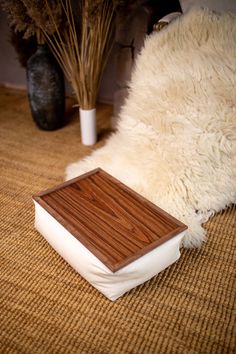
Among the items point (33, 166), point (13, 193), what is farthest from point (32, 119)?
point (13, 193)

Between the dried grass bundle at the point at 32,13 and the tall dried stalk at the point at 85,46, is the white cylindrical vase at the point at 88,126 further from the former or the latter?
the dried grass bundle at the point at 32,13

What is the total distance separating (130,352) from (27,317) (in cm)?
27

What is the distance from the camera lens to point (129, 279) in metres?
0.89

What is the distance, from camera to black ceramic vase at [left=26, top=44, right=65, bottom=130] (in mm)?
1571

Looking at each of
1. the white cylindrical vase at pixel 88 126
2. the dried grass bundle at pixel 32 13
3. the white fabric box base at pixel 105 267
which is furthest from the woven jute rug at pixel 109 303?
the dried grass bundle at pixel 32 13

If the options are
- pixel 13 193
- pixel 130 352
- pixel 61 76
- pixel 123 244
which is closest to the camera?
pixel 130 352

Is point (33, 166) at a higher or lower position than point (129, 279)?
lower

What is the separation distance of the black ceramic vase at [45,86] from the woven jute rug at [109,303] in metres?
0.58

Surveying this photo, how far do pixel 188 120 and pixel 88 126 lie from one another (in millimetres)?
586

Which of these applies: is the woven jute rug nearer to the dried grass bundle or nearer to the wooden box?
the wooden box

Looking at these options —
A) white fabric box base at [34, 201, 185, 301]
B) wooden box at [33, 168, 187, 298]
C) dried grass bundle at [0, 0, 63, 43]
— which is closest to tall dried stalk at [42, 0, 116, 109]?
dried grass bundle at [0, 0, 63, 43]

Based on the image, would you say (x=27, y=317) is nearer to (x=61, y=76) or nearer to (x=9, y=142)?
(x=9, y=142)

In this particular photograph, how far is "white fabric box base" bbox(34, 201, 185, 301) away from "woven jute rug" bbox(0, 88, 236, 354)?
0.14 feet

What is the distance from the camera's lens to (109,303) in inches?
35.9
